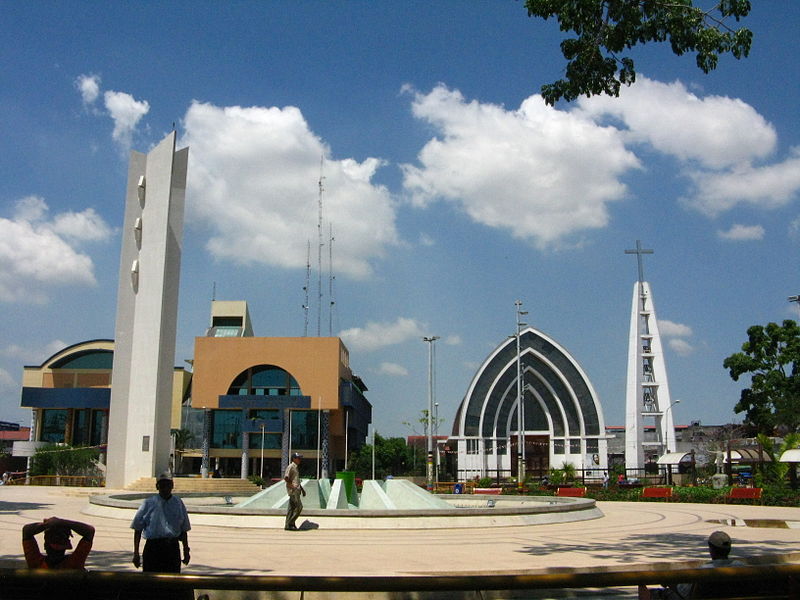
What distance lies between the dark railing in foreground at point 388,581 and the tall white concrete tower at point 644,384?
172 feet

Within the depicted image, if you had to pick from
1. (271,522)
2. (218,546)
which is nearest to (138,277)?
(271,522)

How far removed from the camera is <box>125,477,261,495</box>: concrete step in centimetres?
3512

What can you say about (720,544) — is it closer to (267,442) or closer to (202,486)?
(202,486)

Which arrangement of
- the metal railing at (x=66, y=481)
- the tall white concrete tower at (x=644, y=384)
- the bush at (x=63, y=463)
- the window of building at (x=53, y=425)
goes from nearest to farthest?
1. the metal railing at (x=66, y=481)
2. the bush at (x=63, y=463)
3. the tall white concrete tower at (x=644, y=384)
4. the window of building at (x=53, y=425)

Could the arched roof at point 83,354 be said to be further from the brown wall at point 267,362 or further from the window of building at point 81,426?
the brown wall at point 267,362

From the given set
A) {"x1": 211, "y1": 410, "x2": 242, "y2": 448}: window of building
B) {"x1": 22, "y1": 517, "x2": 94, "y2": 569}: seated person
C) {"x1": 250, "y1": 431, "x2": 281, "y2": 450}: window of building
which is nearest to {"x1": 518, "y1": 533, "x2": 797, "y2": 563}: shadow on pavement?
{"x1": 22, "y1": 517, "x2": 94, "y2": 569}: seated person

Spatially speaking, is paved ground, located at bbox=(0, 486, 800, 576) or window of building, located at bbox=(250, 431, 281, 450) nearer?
paved ground, located at bbox=(0, 486, 800, 576)

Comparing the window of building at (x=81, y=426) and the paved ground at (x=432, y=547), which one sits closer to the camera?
the paved ground at (x=432, y=547)

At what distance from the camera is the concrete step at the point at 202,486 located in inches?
1383

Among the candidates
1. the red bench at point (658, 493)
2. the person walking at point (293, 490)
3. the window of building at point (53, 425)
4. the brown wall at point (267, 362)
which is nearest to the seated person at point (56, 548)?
the person walking at point (293, 490)

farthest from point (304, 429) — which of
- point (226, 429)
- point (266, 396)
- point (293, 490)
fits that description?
point (293, 490)

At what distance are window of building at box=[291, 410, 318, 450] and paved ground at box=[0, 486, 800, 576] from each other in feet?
132

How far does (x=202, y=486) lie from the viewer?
3753 cm

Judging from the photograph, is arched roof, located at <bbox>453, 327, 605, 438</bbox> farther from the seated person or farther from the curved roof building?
the seated person
